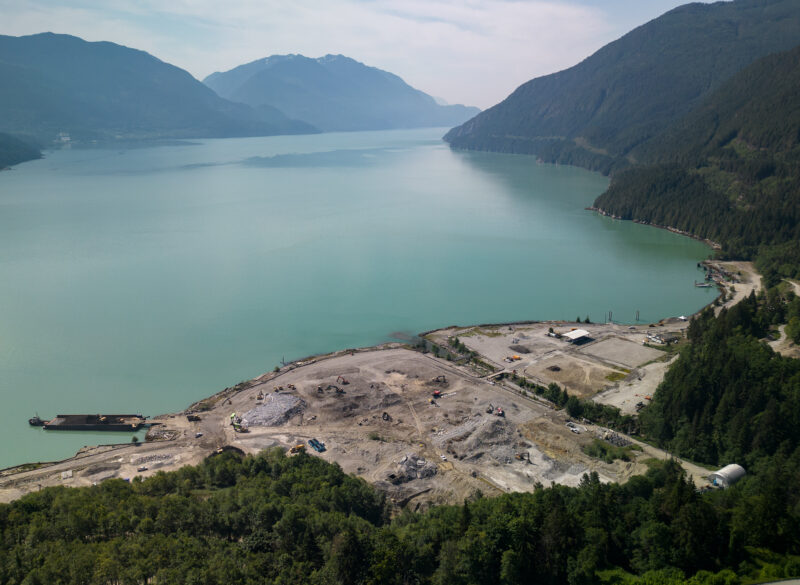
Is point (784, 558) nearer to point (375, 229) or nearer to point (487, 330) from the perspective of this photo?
point (487, 330)

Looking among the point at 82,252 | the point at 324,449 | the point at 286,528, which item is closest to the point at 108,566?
the point at 286,528

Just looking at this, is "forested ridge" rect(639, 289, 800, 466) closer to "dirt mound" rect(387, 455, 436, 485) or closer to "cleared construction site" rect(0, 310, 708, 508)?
"cleared construction site" rect(0, 310, 708, 508)

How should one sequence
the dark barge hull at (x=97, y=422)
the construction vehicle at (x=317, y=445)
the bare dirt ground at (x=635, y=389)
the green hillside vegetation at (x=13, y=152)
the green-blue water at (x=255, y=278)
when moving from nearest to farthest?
1. the construction vehicle at (x=317, y=445)
2. the dark barge hull at (x=97, y=422)
3. the bare dirt ground at (x=635, y=389)
4. the green-blue water at (x=255, y=278)
5. the green hillside vegetation at (x=13, y=152)

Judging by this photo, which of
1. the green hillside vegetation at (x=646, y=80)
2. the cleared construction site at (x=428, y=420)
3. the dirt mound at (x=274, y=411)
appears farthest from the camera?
the green hillside vegetation at (x=646, y=80)

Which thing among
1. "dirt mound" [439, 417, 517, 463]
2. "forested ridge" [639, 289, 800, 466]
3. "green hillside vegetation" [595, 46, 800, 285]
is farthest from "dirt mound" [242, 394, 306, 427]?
"green hillside vegetation" [595, 46, 800, 285]

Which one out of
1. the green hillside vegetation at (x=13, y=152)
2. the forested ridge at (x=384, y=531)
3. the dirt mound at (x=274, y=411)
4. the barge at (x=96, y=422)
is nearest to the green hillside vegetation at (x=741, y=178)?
the forested ridge at (x=384, y=531)

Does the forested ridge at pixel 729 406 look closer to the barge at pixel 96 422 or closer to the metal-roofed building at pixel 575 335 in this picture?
the metal-roofed building at pixel 575 335

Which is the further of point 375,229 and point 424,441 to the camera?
point 375,229
